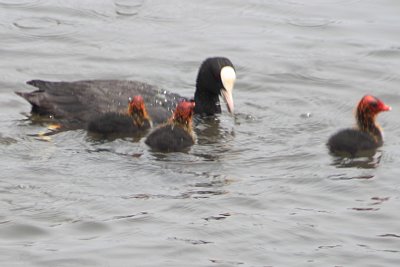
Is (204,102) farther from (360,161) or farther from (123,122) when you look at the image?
(360,161)

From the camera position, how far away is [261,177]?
37.5 ft

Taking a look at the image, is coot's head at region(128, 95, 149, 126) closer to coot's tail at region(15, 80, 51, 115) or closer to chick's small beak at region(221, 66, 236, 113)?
coot's tail at region(15, 80, 51, 115)

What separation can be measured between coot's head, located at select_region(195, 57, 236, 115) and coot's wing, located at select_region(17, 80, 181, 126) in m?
0.55

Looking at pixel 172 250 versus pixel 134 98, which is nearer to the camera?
pixel 172 250

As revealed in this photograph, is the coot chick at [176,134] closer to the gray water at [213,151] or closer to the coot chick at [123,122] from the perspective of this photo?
the gray water at [213,151]

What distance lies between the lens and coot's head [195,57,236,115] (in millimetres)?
13664

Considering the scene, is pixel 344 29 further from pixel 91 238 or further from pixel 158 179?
pixel 91 238

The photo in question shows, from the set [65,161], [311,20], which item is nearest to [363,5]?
[311,20]

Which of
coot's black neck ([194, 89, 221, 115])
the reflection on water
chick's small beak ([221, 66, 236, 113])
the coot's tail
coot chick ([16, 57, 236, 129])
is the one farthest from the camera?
coot's black neck ([194, 89, 221, 115])

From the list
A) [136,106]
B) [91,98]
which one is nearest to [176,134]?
[136,106]

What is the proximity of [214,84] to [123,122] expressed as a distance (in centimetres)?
158

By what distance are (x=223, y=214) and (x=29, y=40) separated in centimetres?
632

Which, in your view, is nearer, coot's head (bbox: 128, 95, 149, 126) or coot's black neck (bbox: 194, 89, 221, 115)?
coot's head (bbox: 128, 95, 149, 126)

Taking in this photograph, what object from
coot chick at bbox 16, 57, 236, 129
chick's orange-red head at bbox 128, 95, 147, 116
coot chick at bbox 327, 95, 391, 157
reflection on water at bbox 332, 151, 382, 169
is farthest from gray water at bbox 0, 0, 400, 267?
chick's orange-red head at bbox 128, 95, 147, 116
